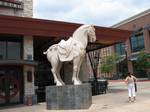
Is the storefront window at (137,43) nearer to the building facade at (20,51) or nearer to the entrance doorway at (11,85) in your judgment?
the building facade at (20,51)

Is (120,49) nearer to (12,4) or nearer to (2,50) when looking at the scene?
(12,4)

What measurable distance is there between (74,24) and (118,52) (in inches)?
1739

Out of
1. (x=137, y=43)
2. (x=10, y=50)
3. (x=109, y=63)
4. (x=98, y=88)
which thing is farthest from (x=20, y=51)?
(x=109, y=63)

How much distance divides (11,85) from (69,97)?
4727 millimetres

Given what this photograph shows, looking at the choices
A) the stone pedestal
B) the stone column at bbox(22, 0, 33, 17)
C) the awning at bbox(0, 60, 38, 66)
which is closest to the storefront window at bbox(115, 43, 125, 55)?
the stone column at bbox(22, 0, 33, 17)

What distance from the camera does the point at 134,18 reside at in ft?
175

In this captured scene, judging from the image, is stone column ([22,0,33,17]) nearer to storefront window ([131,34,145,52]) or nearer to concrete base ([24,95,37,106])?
concrete base ([24,95,37,106])

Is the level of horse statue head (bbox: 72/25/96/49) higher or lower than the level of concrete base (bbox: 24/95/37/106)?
higher

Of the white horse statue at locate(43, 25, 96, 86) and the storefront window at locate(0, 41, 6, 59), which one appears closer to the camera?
the white horse statue at locate(43, 25, 96, 86)

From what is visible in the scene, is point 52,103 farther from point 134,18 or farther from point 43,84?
point 134,18

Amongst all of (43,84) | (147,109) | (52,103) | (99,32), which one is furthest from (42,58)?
(147,109)

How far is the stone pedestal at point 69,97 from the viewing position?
12633mm

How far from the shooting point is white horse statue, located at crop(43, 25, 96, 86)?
13258 millimetres

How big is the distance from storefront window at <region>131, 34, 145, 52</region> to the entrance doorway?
128 ft
